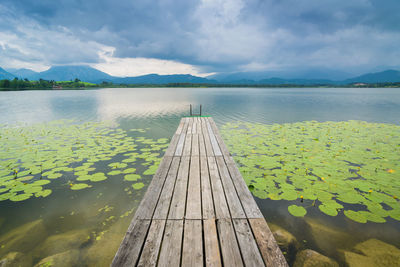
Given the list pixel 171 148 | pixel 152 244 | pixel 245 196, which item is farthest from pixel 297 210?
pixel 171 148

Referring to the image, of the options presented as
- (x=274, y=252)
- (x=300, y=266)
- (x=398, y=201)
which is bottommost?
(x=300, y=266)

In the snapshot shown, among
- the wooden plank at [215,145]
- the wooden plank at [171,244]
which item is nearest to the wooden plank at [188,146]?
the wooden plank at [215,145]

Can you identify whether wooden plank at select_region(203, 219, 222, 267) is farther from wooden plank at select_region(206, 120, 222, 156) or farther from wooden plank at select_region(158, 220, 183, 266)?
wooden plank at select_region(206, 120, 222, 156)

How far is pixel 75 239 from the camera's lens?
3.92 m

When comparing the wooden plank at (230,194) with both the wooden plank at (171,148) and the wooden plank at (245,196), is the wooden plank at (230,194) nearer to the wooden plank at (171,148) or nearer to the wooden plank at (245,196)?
the wooden plank at (245,196)

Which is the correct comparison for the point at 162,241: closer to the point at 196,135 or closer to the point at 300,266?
the point at 300,266

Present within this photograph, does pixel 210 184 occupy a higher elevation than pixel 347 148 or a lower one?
higher

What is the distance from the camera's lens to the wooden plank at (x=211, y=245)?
2.24m

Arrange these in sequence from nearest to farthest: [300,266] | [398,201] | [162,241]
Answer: [162,241]
[300,266]
[398,201]

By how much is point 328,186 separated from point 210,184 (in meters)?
4.02

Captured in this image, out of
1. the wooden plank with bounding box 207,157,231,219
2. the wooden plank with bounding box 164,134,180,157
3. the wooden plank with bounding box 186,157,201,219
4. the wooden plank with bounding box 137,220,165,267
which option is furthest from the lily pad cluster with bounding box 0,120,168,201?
the wooden plank with bounding box 137,220,165,267

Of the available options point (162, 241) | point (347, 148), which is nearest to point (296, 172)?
point (347, 148)

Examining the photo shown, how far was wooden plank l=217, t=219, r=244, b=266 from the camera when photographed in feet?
7.38

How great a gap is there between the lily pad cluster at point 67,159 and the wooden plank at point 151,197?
5.61 ft
